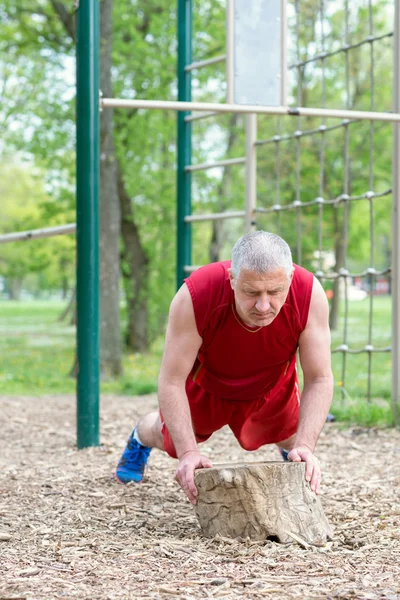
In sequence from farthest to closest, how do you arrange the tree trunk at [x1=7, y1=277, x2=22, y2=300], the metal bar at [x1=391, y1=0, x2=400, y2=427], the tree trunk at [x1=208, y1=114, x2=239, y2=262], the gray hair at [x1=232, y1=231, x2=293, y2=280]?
the tree trunk at [x1=7, y1=277, x2=22, y2=300]
the tree trunk at [x1=208, y1=114, x2=239, y2=262]
the metal bar at [x1=391, y1=0, x2=400, y2=427]
the gray hair at [x1=232, y1=231, x2=293, y2=280]

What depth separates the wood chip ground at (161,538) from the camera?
2.27 meters

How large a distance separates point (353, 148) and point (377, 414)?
38.7 feet

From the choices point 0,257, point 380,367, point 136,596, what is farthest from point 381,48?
point 0,257

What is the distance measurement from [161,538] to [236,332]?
2.51ft

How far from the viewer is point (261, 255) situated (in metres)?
2.52

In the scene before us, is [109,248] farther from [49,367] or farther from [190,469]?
[190,469]

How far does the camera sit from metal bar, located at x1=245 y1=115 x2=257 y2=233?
5.68 metres

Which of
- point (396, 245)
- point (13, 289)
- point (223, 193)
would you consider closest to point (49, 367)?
point (223, 193)

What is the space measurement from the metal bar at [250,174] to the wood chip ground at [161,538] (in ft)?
5.77

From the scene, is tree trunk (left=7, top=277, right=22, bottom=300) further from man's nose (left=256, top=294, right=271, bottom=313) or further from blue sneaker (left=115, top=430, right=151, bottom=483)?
man's nose (left=256, top=294, right=271, bottom=313)

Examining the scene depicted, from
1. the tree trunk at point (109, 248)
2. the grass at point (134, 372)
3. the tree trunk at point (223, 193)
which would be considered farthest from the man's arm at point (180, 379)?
the tree trunk at point (223, 193)

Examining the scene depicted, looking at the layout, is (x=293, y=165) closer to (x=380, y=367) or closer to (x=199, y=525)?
(x=380, y=367)

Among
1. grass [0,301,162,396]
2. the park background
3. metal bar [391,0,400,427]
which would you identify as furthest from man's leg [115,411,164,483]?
the park background

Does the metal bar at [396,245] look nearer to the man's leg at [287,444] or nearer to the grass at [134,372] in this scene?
→ the grass at [134,372]
